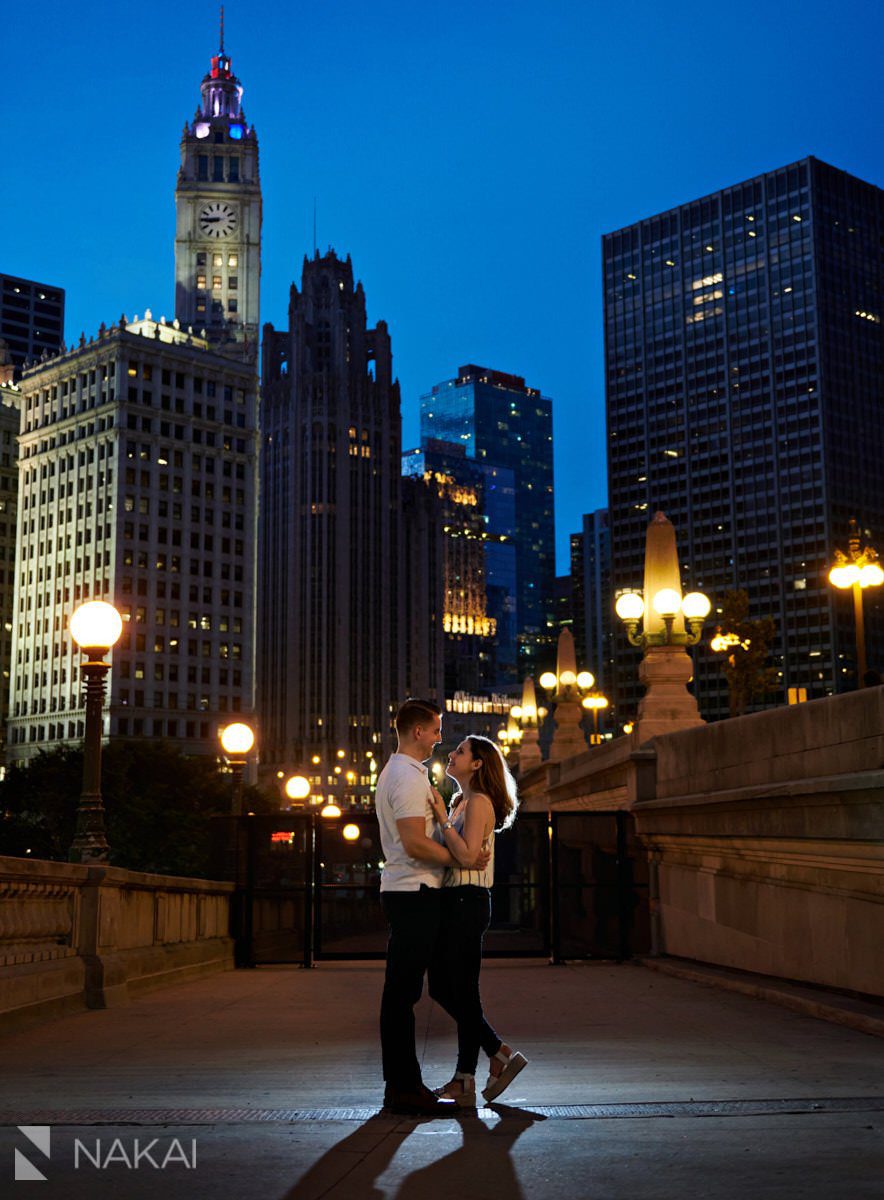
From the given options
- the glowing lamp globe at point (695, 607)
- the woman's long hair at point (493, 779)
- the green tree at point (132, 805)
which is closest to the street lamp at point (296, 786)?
the glowing lamp globe at point (695, 607)

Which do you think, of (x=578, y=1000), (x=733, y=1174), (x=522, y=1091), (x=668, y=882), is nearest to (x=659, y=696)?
(x=668, y=882)

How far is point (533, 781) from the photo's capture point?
46.8m

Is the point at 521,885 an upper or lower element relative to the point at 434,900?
lower

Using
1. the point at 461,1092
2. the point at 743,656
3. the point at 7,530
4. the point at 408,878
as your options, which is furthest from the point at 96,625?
the point at 7,530

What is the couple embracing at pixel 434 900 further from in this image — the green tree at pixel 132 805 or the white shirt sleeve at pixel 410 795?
the green tree at pixel 132 805

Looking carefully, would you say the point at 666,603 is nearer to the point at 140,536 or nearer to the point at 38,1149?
the point at 38,1149

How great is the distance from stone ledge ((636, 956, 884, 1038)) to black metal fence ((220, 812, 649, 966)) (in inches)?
135

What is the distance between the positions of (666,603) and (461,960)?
50.9 feet

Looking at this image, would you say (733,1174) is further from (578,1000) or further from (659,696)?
(659,696)

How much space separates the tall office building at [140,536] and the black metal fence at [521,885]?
12923 centimetres

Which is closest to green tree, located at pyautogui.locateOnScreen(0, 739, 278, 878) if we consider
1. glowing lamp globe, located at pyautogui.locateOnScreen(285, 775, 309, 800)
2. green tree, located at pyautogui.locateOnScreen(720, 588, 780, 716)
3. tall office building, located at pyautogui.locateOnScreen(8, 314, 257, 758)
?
glowing lamp globe, located at pyautogui.locateOnScreen(285, 775, 309, 800)

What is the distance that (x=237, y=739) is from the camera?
2403cm

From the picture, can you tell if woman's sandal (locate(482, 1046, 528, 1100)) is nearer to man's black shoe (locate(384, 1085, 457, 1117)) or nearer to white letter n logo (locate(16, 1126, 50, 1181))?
man's black shoe (locate(384, 1085, 457, 1117))

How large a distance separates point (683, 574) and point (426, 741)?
191m
